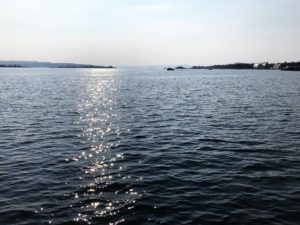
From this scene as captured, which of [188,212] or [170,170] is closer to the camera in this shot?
[188,212]

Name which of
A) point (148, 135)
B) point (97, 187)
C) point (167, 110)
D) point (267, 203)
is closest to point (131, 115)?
point (167, 110)

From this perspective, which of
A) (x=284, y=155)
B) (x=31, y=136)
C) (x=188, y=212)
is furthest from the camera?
(x=31, y=136)

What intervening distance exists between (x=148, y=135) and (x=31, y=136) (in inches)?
465

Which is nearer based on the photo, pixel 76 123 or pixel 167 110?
pixel 76 123

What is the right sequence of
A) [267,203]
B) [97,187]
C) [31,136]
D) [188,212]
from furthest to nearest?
[31,136]
[97,187]
[267,203]
[188,212]

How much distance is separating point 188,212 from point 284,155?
13165mm

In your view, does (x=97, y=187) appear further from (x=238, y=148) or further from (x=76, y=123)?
(x=76, y=123)

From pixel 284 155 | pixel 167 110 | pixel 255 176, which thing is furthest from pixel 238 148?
pixel 167 110

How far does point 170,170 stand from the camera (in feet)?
74.6

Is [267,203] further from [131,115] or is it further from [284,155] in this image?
[131,115]

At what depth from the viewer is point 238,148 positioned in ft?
93.5

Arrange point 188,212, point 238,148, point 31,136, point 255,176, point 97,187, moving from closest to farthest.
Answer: point 188,212 < point 97,187 < point 255,176 < point 238,148 < point 31,136

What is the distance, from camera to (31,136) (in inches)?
1332

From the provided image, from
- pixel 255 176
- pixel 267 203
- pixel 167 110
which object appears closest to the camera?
pixel 267 203
